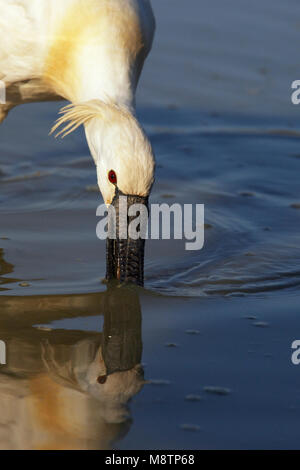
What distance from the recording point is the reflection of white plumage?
265 inches

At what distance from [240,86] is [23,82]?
162 inches

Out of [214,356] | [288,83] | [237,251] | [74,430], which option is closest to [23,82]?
[237,251]

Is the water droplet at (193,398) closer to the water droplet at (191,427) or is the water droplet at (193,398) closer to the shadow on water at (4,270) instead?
the water droplet at (191,427)

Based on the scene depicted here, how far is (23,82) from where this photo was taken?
735 centimetres

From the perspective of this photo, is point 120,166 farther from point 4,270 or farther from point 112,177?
point 4,270

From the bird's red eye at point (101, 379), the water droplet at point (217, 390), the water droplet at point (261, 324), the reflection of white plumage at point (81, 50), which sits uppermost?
the reflection of white plumage at point (81, 50)

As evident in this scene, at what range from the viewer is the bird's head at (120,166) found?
239 inches

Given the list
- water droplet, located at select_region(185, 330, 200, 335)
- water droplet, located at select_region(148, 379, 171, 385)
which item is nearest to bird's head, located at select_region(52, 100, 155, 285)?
water droplet, located at select_region(185, 330, 200, 335)

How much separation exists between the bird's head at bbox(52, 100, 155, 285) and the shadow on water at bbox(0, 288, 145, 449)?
19cm

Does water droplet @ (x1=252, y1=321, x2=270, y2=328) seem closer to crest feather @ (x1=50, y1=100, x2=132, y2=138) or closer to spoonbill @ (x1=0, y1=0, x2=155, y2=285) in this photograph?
spoonbill @ (x1=0, y1=0, x2=155, y2=285)

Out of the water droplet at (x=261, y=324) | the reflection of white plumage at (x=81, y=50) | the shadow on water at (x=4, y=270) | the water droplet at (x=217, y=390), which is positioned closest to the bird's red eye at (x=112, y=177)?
the reflection of white plumage at (x=81, y=50)

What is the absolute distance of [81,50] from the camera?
275 inches
